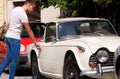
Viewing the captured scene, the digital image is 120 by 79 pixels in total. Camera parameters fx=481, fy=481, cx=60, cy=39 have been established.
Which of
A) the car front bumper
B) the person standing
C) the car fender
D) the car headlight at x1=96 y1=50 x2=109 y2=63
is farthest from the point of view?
the person standing

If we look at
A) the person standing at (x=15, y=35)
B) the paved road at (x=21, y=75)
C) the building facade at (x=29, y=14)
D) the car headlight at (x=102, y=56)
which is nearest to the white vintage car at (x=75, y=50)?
the car headlight at (x=102, y=56)

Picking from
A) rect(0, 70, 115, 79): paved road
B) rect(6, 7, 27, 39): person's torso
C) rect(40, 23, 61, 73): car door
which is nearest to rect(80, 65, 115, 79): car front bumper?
rect(40, 23, 61, 73): car door

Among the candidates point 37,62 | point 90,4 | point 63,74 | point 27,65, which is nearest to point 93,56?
point 63,74

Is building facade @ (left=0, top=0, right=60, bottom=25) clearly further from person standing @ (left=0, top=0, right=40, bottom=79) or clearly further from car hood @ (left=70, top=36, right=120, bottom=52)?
car hood @ (left=70, top=36, right=120, bottom=52)

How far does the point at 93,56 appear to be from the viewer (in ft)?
30.0

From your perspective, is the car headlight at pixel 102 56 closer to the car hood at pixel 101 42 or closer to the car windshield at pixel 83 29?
the car hood at pixel 101 42

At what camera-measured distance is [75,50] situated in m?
9.43

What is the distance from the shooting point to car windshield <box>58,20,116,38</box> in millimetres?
10629

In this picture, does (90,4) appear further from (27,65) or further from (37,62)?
(37,62)

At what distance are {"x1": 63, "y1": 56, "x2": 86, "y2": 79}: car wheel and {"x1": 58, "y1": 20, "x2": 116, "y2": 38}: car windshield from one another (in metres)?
1.00

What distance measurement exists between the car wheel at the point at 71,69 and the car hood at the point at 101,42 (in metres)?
0.47

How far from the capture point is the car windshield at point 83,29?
1063cm

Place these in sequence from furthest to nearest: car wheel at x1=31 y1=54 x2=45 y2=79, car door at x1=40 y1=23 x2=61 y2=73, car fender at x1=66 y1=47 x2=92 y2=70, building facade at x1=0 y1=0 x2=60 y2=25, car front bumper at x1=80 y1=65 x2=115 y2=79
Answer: building facade at x1=0 y1=0 x2=60 y2=25 < car wheel at x1=31 y1=54 x2=45 y2=79 < car door at x1=40 y1=23 x2=61 y2=73 < car fender at x1=66 y1=47 x2=92 y2=70 < car front bumper at x1=80 y1=65 x2=115 y2=79

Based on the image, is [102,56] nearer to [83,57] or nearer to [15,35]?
[83,57]
